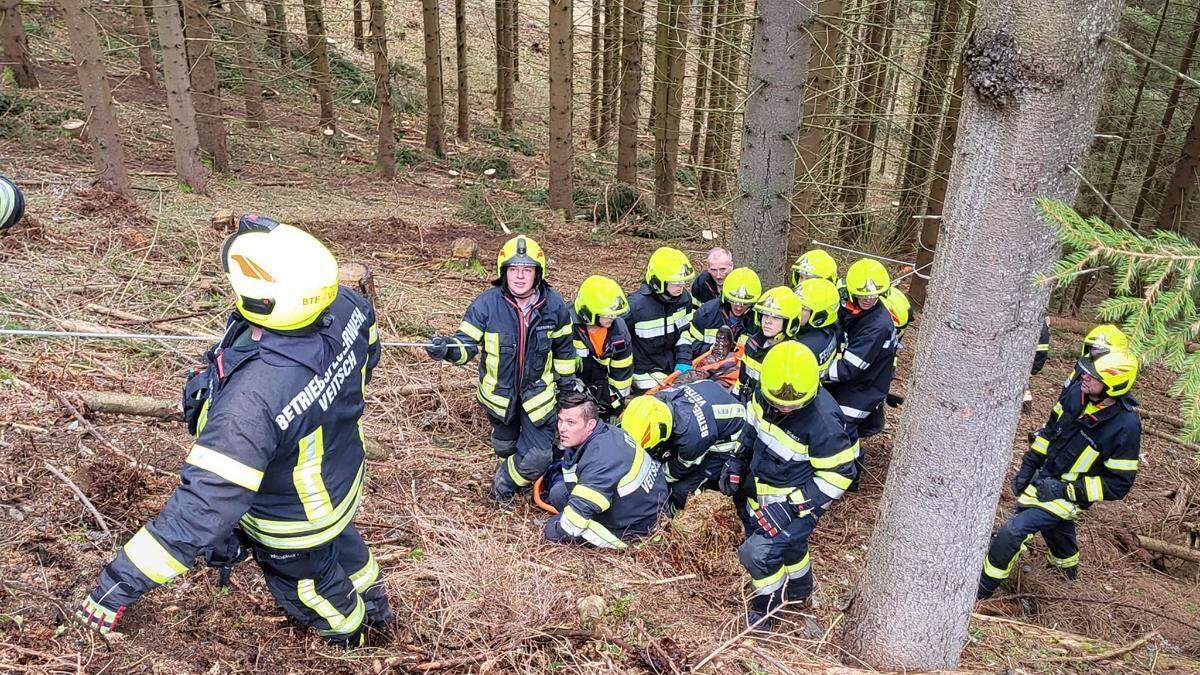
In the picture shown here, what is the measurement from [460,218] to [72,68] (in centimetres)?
935

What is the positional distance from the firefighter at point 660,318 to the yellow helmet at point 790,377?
2293 mm

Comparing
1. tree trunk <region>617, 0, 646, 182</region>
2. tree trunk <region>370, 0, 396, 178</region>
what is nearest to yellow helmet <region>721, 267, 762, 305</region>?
tree trunk <region>617, 0, 646, 182</region>

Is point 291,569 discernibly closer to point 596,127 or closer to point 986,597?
point 986,597

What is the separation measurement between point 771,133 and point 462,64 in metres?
14.1

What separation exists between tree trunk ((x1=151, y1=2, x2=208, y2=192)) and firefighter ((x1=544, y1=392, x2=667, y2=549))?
28.4 ft

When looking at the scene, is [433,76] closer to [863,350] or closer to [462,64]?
[462,64]

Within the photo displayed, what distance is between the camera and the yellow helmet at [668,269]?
6.59 m

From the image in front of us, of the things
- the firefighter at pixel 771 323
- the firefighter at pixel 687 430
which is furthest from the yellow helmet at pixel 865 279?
the firefighter at pixel 687 430

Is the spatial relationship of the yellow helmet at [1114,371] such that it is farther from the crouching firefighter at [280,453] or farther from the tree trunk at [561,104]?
the tree trunk at [561,104]

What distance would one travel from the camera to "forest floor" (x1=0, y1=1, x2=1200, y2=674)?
334 cm

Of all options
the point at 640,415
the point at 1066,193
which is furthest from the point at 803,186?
the point at 1066,193

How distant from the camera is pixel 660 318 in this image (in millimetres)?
6941

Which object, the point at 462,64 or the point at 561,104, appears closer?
the point at 561,104

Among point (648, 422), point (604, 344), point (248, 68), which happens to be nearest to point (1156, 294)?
point (648, 422)
